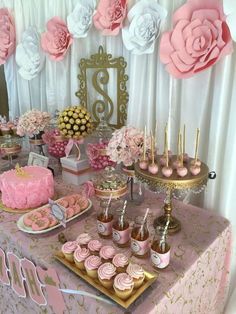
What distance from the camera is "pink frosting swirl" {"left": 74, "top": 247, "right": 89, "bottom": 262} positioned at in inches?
31.0

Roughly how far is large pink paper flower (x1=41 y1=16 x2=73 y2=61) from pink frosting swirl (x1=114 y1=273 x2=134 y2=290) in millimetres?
1237

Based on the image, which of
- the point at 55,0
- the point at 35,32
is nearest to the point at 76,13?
the point at 55,0

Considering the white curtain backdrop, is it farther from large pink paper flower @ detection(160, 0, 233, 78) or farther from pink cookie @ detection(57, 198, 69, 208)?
pink cookie @ detection(57, 198, 69, 208)

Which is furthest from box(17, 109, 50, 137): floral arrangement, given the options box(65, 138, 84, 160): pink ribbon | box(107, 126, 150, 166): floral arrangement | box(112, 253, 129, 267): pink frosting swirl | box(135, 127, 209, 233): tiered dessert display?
box(112, 253, 129, 267): pink frosting swirl

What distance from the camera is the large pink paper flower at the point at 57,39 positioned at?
4.87 feet

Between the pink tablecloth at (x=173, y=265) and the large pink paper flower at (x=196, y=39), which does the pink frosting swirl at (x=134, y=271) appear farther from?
the large pink paper flower at (x=196, y=39)

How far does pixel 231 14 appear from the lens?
0.89m

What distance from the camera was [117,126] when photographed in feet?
4.77

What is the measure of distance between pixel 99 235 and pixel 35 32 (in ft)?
4.40

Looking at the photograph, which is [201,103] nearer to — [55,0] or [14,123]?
[55,0]

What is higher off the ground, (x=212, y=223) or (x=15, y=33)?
(x=15, y=33)

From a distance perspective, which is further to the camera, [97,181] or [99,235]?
[97,181]

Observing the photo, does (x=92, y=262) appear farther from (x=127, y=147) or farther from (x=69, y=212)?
(x=127, y=147)

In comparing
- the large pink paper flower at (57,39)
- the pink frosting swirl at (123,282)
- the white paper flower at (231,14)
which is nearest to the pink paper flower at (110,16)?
the large pink paper flower at (57,39)
